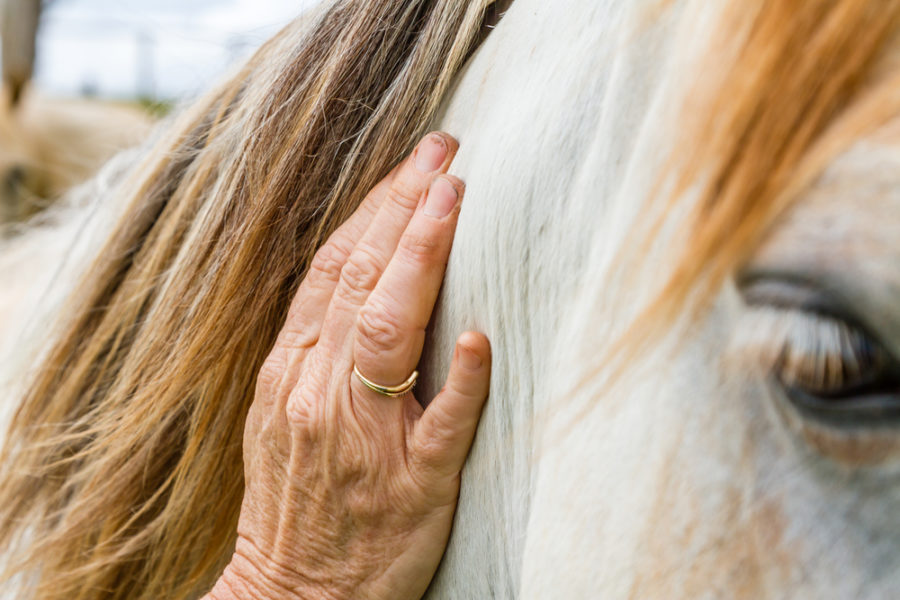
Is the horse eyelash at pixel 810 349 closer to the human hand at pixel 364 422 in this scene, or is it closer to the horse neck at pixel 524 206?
the horse neck at pixel 524 206

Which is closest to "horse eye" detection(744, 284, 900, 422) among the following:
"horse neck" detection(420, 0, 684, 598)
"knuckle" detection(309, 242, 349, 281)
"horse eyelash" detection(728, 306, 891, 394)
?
"horse eyelash" detection(728, 306, 891, 394)

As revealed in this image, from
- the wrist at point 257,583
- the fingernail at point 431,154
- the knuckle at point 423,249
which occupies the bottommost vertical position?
the wrist at point 257,583

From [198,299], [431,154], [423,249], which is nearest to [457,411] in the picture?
[423,249]

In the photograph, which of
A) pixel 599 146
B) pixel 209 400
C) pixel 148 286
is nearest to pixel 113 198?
pixel 148 286

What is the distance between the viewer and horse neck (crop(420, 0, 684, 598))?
0.68m

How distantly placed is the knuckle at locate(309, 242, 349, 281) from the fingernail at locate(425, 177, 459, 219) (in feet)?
0.50

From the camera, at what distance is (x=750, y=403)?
57 centimetres

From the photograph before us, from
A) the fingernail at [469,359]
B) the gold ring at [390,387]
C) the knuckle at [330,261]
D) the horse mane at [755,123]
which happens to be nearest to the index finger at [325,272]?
Answer: the knuckle at [330,261]

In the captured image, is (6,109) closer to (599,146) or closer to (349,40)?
(349,40)

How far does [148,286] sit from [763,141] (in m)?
0.90

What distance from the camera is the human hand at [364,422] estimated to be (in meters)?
0.90

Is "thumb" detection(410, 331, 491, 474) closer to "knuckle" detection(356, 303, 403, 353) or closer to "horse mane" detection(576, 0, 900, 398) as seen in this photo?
"knuckle" detection(356, 303, 403, 353)

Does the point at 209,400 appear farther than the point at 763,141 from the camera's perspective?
Yes

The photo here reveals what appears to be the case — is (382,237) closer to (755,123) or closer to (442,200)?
(442,200)
